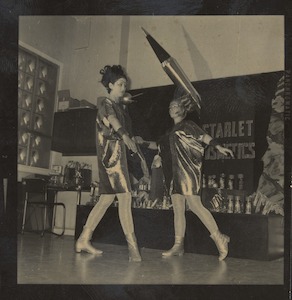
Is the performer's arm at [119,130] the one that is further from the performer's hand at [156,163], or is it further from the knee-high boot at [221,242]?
the knee-high boot at [221,242]

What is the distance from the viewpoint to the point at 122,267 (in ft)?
8.91

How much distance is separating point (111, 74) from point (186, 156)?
2.58 ft

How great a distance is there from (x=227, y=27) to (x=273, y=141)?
99cm

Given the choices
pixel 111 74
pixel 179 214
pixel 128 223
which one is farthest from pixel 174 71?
pixel 128 223

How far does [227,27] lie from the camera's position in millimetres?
2906

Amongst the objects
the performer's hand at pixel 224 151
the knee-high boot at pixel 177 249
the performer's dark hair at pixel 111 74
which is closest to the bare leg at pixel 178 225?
the knee-high boot at pixel 177 249

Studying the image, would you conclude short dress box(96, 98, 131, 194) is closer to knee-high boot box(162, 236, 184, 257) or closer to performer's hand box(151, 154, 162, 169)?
performer's hand box(151, 154, 162, 169)

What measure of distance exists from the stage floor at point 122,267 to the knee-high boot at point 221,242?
0.05 metres

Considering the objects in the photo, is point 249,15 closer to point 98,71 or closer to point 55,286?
point 98,71

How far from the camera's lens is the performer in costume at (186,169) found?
295 centimetres

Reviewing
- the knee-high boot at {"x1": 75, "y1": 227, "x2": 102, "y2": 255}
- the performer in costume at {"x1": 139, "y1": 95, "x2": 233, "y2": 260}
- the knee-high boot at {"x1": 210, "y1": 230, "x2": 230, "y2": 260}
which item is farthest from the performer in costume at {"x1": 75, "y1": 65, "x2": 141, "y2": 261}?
the knee-high boot at {"x1": 210, "y1": 230, "x2": 230, "y2": 260}

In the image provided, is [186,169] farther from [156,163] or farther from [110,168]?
[110,168]

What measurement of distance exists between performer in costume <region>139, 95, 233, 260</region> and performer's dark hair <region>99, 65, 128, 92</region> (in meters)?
0.44

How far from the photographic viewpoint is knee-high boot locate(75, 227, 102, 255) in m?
2.89
